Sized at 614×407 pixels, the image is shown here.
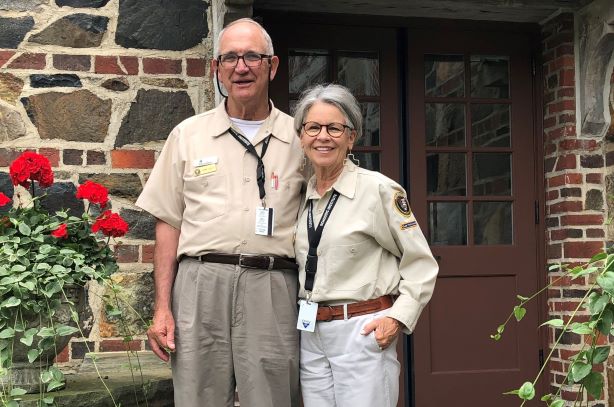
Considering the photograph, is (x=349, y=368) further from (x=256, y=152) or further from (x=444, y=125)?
(x=444, y=125)

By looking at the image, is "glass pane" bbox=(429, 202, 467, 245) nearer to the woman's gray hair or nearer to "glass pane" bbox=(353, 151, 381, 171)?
"glass pane" bbox=(353, 151, 381, 171)

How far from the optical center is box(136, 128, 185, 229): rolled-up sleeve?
A: 9.07ft

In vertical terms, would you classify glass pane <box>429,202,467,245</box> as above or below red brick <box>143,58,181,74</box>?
below

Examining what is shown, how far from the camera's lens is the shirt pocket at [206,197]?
2.66 meters

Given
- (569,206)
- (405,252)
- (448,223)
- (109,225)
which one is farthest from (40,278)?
(569,206)

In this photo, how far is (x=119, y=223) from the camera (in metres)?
2.84

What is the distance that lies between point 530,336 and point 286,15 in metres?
2.24

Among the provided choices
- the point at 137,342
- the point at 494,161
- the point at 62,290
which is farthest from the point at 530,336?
the point at 62,290

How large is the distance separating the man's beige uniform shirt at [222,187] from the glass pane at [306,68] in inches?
61.1

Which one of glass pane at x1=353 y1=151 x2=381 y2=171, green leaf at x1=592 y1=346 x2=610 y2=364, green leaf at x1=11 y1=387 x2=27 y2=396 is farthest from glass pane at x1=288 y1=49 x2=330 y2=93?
green leaf at x1=592 y1=346 x2=610 y2=364

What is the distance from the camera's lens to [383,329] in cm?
247

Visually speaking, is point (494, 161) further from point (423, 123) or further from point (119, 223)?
point (119, 223)

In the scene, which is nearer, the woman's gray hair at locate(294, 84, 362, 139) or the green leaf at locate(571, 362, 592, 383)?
the green leaf at locate(571, 362, 592, 383)

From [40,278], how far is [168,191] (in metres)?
0.52
